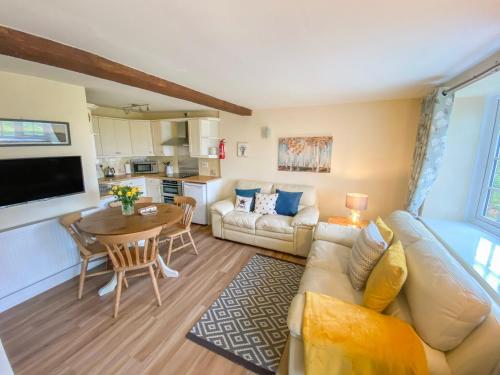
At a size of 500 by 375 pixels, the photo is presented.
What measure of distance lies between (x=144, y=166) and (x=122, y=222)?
292 cm

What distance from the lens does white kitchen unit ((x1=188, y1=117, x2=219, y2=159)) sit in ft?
13.6

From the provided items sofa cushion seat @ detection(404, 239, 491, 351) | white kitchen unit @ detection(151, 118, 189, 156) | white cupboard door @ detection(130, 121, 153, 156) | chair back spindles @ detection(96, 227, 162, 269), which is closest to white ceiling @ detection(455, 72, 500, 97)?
sofa cushion seat @ detection(404, 239, 491, 351)

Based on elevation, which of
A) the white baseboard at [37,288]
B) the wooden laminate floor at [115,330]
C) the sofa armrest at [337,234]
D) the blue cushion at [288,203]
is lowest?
the wooden laminate floor at [115,330]

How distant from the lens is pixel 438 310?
1152 millimetres

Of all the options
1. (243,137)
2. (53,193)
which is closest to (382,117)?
(243,137)

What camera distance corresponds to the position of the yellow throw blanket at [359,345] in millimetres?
1119

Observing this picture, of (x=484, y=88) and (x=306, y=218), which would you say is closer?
(x=484, y=88)

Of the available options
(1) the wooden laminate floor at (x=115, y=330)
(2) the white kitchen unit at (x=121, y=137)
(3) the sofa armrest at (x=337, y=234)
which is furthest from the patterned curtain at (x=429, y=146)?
(2) the white kitchen unit at (x=121, y=137)

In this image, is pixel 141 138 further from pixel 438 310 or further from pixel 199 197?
pixel 438 310

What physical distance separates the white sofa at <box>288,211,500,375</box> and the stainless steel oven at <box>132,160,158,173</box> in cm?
438

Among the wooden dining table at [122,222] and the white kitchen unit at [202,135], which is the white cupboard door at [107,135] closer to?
the white kitchen unit at [202,135]

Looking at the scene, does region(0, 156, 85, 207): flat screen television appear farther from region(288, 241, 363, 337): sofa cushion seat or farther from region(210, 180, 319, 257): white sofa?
region(288, 241, 363, 337): sofa cushion seat

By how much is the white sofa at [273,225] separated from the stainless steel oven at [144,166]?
2387 millimetres

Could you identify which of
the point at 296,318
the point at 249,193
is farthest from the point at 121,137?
the point at 296,318
